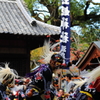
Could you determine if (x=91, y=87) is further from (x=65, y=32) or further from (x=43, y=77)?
(x=65, y=32)

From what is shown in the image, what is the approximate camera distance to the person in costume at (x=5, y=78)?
559 cm

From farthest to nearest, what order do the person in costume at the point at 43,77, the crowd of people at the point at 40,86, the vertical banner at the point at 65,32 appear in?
the vertical banner at the point at 65,32
the person in costume at the point at 43,77
the crowd of people at the point at 40,86

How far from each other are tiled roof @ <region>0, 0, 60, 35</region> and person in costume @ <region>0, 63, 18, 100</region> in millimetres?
3866

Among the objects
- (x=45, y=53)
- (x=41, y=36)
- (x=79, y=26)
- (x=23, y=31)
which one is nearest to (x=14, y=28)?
(x=23, y=31)

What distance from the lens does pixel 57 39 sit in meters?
10.6

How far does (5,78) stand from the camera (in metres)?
5.83

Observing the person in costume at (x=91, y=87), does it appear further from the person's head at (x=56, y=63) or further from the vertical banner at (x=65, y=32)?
the vertical banner at (x=65, y=32)

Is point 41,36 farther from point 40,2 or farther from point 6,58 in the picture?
point 40,2

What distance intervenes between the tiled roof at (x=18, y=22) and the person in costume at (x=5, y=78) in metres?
3.87

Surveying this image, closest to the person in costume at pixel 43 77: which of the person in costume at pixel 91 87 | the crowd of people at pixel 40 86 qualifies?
the crowd of people at pixel 40 86

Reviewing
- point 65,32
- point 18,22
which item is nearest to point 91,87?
point 65,32

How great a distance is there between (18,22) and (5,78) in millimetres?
5617

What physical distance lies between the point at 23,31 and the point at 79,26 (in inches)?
334

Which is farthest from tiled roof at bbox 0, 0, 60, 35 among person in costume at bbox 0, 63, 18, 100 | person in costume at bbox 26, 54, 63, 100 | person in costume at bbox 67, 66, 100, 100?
person in costume at bbox 67, 66, 100, 100
